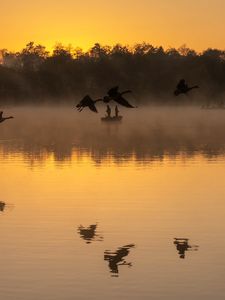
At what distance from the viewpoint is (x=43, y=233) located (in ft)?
77.9

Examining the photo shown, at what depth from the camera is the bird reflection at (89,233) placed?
23064 mm

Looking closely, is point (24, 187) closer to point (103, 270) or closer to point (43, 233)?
point (43, 233)

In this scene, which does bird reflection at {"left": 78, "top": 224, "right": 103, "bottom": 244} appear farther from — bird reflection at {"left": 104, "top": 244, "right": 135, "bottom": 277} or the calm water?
bird reflection at {"left": 104, "top": 244, "right": 135, "bottom": 277}

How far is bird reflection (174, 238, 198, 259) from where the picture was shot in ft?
69.8

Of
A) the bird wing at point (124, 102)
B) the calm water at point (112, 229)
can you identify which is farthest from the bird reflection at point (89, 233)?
the bird wing at point (124, 102)

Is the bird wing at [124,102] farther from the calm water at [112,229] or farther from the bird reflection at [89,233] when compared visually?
the bird reflection at [89,233]

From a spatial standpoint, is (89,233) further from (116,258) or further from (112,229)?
(116,258)

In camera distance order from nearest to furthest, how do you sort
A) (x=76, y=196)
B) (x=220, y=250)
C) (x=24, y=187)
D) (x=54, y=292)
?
(x=54, y=292)
(x=220, y=250)
(x=76, y=196)
(x=24, y=187)

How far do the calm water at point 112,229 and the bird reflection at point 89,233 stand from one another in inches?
1.0

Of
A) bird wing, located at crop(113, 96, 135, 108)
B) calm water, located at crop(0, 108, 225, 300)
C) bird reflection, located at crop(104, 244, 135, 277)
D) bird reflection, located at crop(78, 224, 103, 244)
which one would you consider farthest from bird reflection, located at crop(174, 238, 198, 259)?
bird wing, located at crop(113, 96, 135, 108)

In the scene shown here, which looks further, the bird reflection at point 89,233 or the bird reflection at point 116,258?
the bird reflection at point 89,233

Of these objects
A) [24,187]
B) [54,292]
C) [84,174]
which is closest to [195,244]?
[54,292]

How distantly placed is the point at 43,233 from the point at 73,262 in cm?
336

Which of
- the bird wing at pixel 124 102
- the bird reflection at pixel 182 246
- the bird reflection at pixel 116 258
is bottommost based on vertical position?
the bird reflection at pixel 116 258
